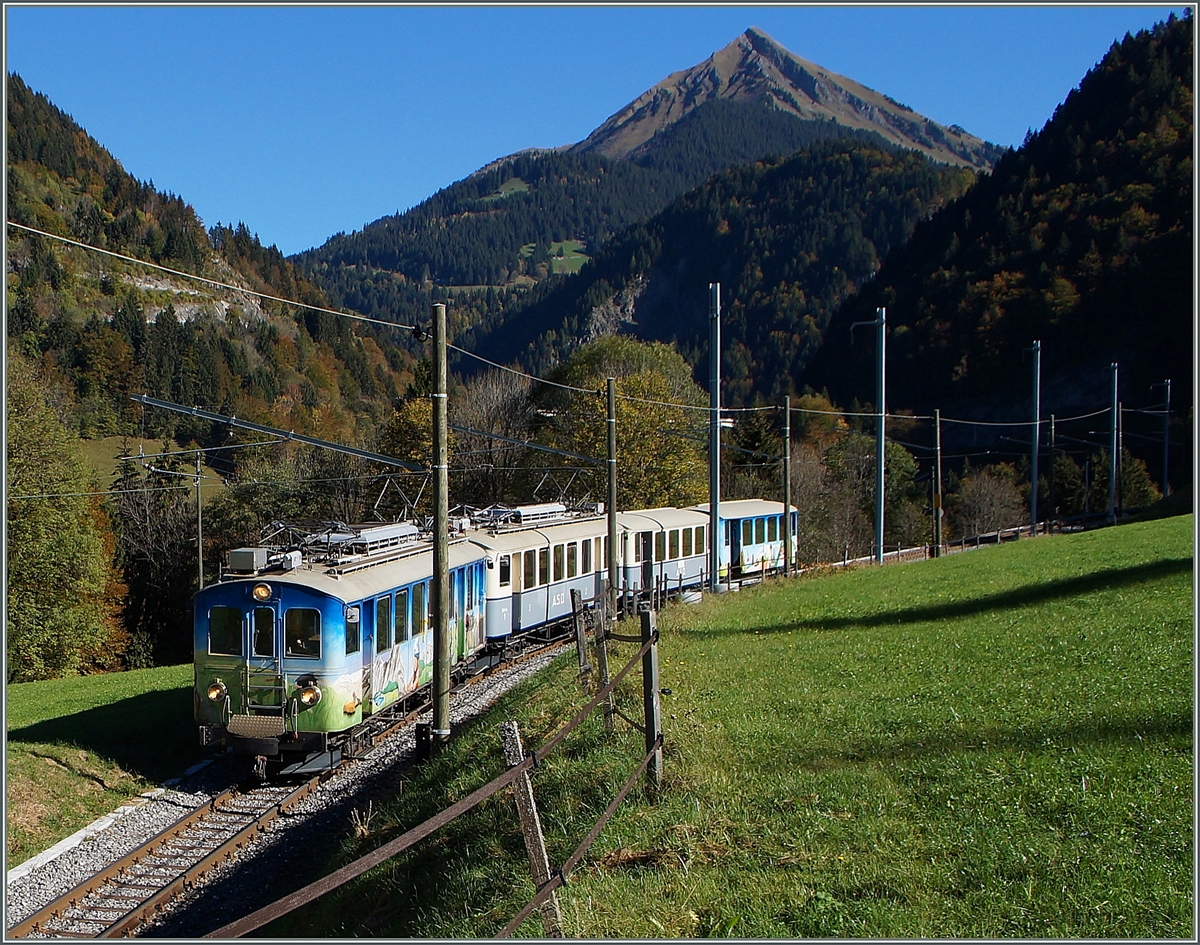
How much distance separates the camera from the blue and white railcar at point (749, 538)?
35906 mm

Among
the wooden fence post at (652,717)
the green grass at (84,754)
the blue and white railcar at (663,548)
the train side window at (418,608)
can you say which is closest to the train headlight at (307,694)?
the green grass at (84,754)

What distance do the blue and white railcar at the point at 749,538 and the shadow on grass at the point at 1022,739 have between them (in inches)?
946

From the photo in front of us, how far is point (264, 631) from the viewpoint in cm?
1545

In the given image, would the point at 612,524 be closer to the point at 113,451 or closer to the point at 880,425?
the point at 880,425

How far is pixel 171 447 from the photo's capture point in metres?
76.5

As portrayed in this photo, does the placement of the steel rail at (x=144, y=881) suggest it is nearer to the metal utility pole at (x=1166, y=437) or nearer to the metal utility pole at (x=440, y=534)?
the metal utility pole at (x=440, y=534)

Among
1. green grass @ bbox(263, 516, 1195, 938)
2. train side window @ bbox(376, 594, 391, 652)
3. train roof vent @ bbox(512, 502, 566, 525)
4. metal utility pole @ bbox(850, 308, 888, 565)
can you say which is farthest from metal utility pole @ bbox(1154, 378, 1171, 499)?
train side window @ bbox(376, 594, 391, 652)

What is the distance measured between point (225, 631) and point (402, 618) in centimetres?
294

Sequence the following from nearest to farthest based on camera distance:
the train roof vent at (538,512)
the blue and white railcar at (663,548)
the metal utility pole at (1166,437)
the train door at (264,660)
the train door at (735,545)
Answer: the train door at (264,660) < the train roof vent at (538,512) < the blue and white railcar at (663,548) < the train door at (735,545) < the metal utility pole at (1166,437)

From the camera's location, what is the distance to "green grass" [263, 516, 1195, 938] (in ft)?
21.0

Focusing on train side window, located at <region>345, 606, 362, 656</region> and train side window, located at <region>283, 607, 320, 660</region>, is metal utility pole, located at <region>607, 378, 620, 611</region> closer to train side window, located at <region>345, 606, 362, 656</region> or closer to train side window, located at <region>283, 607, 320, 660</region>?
train side window, located at <region>345, 606, 362, 656</region>

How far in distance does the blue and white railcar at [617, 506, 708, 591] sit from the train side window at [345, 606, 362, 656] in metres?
13.1

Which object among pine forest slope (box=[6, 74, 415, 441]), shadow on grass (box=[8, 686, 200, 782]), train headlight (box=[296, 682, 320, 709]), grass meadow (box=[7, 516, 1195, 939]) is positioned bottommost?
shadow on grass (box=[8, 686, 200, 782])

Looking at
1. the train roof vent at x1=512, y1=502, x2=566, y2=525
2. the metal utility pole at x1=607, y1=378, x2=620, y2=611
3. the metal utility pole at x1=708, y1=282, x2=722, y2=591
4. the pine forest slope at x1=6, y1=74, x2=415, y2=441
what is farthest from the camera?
the pine forest slope at x1=6, y1=74, x2=415, y2=441
